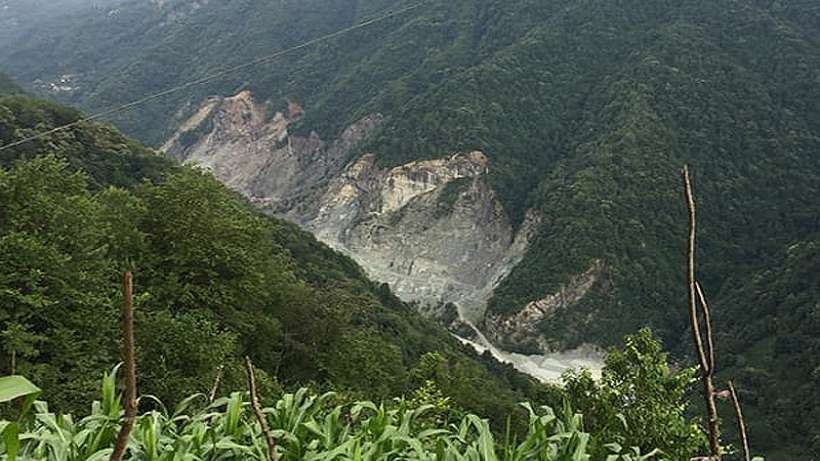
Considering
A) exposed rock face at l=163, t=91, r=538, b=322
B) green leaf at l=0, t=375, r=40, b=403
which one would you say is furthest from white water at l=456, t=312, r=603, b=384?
green leaf at l=0, t=375, r=40, b=403

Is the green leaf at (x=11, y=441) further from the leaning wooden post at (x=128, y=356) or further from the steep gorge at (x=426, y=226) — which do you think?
the steep gorge at (x=426, y=226)

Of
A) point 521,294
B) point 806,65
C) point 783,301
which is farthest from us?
point 806,65

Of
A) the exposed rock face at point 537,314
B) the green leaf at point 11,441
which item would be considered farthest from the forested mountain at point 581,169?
the green leaf at point 11,441

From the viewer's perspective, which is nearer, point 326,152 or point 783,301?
point 783,301

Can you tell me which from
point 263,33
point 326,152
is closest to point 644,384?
point 326,152

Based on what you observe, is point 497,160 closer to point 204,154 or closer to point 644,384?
point 204,154

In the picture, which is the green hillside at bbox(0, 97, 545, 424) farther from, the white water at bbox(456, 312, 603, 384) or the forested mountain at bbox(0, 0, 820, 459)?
the white water at bbox(456, 312, 603, 384)
